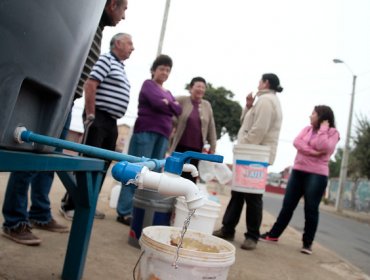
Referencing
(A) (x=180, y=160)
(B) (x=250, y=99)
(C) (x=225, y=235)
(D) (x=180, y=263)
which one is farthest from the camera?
(B) (x=250, y=99)

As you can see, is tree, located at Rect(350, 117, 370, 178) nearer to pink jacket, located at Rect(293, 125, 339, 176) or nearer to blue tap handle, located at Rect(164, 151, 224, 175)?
pink jacket, located at Rect(293, 125, 339, 176)

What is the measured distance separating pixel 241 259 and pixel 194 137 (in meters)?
1.38

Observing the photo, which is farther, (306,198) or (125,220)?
(306,198)

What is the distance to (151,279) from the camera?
1.30 m

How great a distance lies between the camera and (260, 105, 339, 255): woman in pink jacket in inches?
143

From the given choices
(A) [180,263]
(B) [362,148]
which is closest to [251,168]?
(A) [180,263]

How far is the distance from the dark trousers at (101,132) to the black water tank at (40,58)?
1.71m

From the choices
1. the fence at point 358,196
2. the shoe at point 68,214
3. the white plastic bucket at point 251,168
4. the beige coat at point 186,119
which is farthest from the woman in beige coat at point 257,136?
the fence at point 358,196

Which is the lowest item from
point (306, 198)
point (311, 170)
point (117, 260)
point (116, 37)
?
point (117, 260)

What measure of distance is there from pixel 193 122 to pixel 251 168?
2.78ft

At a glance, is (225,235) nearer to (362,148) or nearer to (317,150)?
(317,150)

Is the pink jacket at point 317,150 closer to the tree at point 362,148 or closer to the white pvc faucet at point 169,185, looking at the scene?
the white pvc faucet at point 169,185

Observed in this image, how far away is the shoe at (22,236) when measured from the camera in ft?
7.22

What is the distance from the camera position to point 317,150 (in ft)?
12.2
